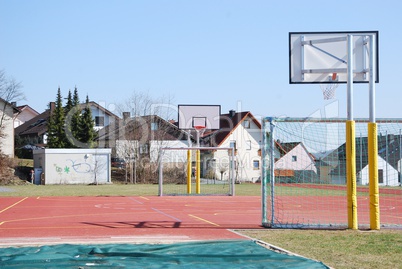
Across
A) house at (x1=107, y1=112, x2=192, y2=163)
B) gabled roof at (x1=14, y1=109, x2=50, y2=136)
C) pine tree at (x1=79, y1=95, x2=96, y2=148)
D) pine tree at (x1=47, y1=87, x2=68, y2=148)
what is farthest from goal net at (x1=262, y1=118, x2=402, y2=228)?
gabled roof at (x1=14, y1=109, x2=50, y2=136)

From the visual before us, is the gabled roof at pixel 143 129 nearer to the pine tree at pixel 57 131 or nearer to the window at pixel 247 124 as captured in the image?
the window at pixel 247 124

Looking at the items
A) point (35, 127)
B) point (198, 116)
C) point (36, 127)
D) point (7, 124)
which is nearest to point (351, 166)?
point (198, 116)

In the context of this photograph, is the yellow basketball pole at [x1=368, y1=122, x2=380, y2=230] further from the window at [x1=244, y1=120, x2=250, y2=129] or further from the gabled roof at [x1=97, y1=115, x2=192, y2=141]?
the window at [x1=244, y1=120, x2=250, y2=129]

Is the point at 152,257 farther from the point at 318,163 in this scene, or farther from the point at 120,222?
the point at 318,163

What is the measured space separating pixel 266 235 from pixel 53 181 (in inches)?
1406

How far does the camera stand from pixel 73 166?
4566 cm

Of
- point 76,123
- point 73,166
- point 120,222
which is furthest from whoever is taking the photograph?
point 76,123

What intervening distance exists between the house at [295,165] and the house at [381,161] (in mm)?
641

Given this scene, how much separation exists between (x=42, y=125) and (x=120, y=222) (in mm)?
67139

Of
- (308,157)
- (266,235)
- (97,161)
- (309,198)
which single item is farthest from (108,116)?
(266,235)

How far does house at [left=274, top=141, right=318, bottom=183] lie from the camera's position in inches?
671

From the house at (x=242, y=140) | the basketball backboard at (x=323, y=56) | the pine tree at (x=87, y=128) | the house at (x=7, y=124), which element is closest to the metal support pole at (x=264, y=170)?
the basketball backboard at (x=323, y=56)

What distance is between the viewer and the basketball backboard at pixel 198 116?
30000mm

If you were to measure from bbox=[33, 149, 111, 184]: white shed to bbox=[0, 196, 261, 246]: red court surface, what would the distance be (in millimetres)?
24592
